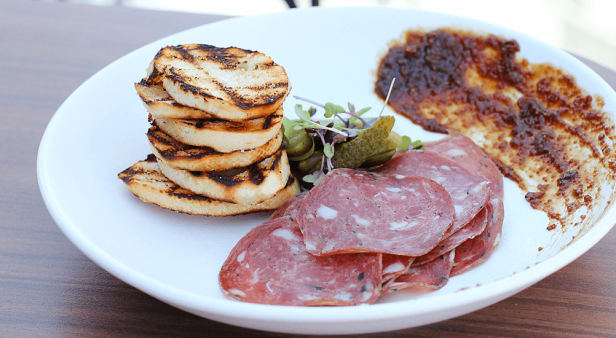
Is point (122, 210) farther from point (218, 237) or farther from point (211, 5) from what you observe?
point (211, 5)

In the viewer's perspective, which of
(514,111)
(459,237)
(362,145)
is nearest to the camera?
(459,237)

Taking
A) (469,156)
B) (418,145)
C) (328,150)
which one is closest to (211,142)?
(328,150)

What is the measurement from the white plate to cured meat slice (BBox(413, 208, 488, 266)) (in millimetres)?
82

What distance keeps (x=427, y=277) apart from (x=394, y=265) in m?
0.09

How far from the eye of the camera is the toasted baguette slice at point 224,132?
1380 mm

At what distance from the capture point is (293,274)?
120 centimetres

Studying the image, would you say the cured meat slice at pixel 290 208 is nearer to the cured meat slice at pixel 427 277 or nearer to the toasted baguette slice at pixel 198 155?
the toasted baguette slice at pixel 198 155

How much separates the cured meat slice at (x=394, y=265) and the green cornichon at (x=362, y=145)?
51 cm

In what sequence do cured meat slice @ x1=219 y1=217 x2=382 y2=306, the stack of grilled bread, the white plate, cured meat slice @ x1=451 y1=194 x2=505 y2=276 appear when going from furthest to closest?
the stack of grilled bread → cured meat slice @ x1=451 y1=194 x2=505 y2=276 → cured meat slice @ x1=219 y1=217 x2=382 y2=306 → the white plate

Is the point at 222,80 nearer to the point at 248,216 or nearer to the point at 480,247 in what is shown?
the point at 248,216

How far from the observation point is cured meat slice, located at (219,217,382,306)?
3.71 ft

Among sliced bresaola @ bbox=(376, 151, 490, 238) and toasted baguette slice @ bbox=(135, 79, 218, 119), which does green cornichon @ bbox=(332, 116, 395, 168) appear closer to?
sliced bresaola @ bbox=(376, 151, 490, 238)

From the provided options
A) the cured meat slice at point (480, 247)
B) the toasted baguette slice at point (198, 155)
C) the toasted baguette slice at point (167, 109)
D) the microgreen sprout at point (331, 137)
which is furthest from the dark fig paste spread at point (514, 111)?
the toasted baguette slice at point (167, 109)

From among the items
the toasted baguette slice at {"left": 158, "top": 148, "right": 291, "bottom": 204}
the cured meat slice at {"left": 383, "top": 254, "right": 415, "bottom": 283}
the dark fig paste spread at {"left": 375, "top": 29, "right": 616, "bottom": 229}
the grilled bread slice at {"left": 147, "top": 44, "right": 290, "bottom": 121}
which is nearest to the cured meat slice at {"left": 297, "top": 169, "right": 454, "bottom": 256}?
the cured meat slice at {"left": 383, "top": 254, "right": 415, "bottom": 283}
